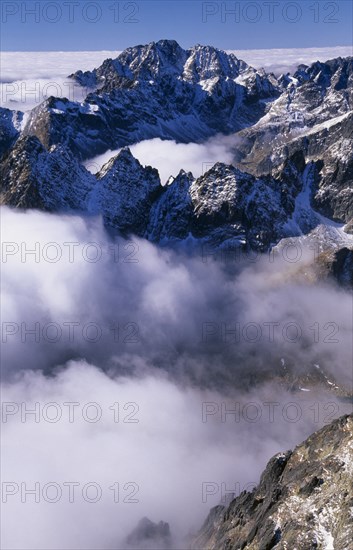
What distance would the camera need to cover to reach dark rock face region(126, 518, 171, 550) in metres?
166

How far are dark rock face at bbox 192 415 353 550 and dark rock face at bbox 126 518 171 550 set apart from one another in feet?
141

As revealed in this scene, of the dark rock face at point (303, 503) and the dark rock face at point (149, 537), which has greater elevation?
the dark rock face at point (303, 503)

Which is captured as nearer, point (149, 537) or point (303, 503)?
point (303, 503)

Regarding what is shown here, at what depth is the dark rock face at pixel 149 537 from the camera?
165750 millimetres

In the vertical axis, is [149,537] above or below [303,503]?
below

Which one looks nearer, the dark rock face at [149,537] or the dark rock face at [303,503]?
the dark rock face at [303,503]

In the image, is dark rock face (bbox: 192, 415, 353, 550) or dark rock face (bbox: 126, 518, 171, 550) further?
dark rock face (bbox: 126, 518, 171, 550)

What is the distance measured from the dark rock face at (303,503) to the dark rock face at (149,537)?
43.1 metres

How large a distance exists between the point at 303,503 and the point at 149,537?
93240mm

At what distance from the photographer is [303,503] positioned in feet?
310

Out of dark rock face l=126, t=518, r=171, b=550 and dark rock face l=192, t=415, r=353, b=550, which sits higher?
dark rock face l=192, t=415, r=353, b=550

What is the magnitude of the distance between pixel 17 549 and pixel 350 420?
130m

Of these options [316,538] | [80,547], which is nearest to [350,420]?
[316,538]

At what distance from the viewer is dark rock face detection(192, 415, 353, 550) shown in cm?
8519
